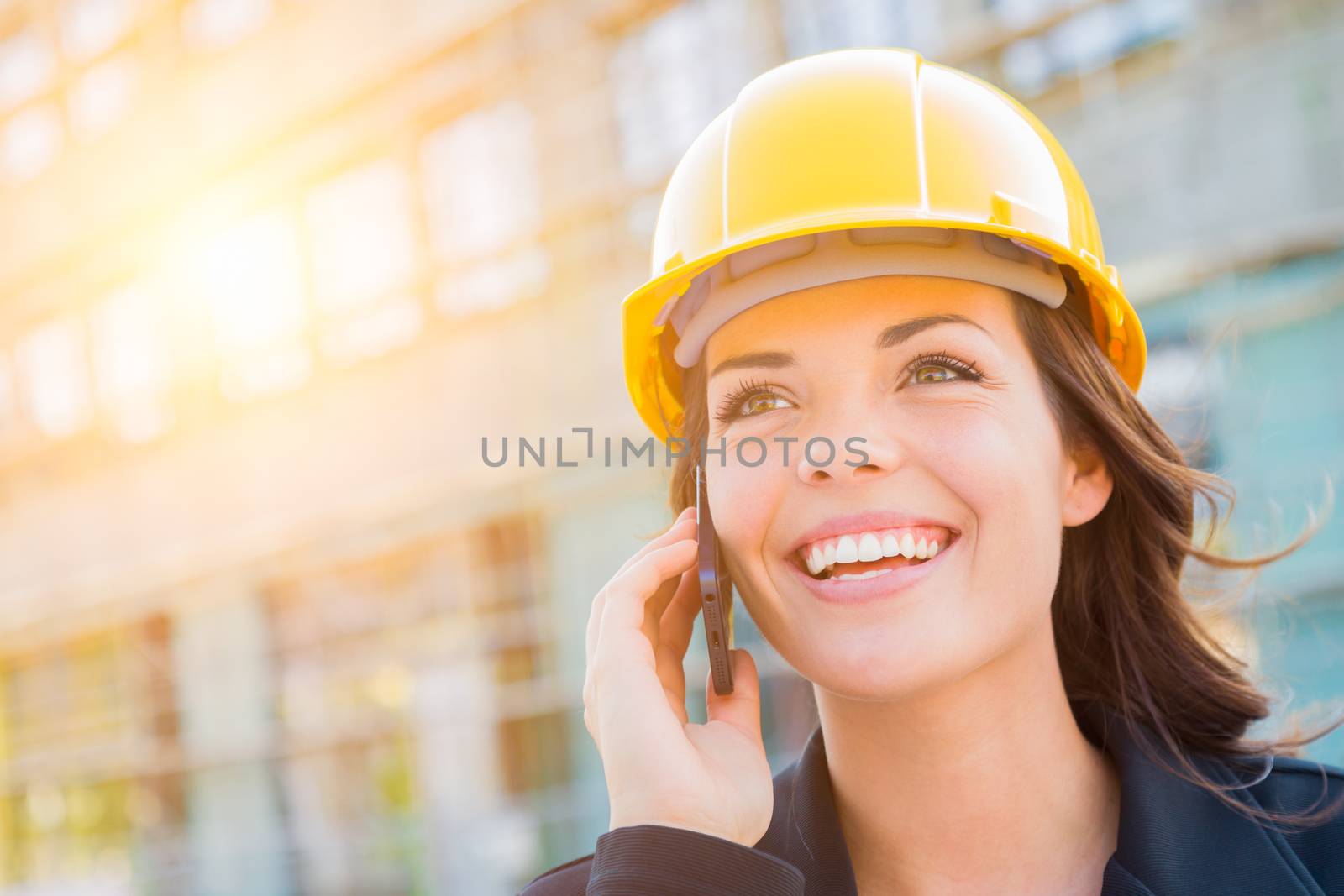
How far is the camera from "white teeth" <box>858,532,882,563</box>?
1841 mm

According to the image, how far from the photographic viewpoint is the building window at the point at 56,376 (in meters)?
13.4

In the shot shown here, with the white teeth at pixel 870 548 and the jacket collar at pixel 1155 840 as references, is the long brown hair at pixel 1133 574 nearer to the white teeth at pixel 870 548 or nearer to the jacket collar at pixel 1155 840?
the jacket collar at pixel 1155 840

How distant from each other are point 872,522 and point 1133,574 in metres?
0.81

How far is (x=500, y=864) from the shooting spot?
8.77 metres

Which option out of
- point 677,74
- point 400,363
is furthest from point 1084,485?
point 400,363

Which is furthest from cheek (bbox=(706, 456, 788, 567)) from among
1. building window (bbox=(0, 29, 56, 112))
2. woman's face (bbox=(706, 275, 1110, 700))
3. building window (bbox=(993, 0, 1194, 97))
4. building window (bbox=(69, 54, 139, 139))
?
building window (bbox=(0, 29, 56, 112))

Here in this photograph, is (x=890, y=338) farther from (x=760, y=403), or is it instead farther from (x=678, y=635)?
(x=678, y=635)

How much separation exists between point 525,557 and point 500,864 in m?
2.27

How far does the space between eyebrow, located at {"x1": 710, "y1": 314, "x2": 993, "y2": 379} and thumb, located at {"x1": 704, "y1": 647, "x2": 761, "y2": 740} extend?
0.52m

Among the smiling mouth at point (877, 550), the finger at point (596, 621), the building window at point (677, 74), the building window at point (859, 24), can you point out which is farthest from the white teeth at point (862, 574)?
the building window at point (677, 74)

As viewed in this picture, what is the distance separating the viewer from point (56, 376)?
13836 millimetres

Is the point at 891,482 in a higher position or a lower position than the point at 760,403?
lower

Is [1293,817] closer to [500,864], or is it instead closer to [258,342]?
[500,864]

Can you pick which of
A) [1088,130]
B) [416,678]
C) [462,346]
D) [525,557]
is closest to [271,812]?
[416,678]
